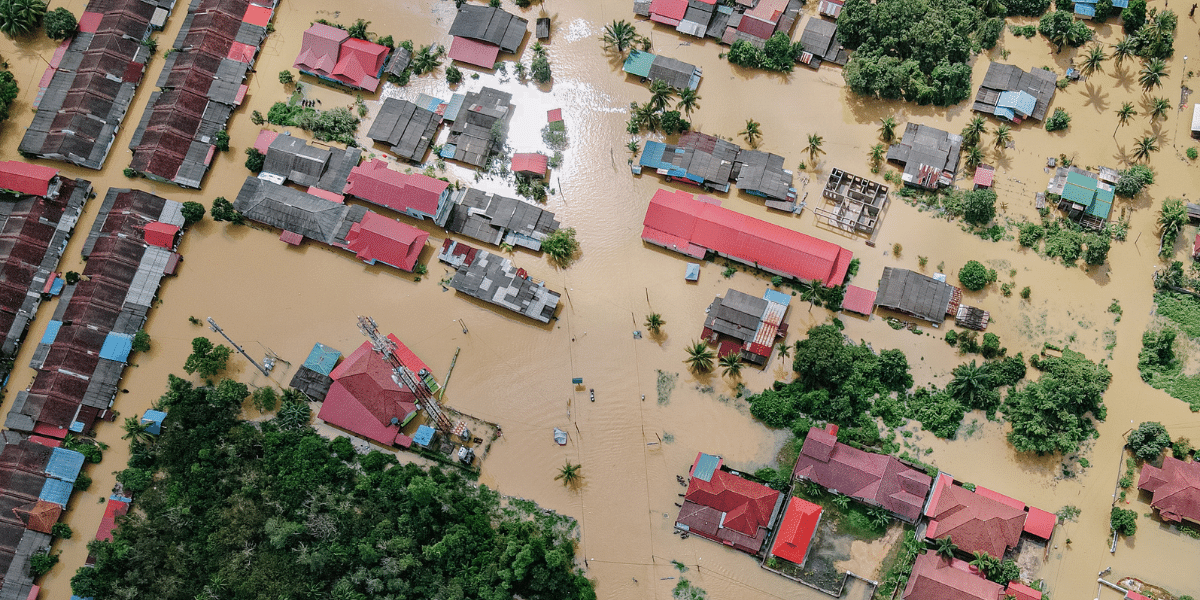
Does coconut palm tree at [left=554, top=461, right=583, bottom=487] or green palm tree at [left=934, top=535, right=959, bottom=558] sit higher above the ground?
green palm tree at [left=934, top=535, right=959, bottom=558]

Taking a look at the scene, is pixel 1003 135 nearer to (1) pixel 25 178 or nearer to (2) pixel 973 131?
(2) pixel 973 131

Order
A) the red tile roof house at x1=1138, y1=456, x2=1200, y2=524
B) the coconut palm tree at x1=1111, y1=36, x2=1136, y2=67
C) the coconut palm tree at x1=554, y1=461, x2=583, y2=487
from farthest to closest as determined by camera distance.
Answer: the coconut palm tree at x1=1111, y1=36, x2=1136, y2=67
the coconut palm tree at x1=554, y1=461, x2=583, y2=487
the red tile roof house at x1=1138, y1=456, x2=1200, y2=524

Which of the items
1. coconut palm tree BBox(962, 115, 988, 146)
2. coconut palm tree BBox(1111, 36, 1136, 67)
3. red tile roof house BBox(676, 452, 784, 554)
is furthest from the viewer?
coconut palm tree BBox(1111, 36, 1136, 67)

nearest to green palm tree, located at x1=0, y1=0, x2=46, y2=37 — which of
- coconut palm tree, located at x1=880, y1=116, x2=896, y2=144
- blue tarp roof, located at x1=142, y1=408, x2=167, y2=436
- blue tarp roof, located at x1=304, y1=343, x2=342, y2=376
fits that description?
blue tarp roof, located at x1=142, y1=408, x2=167, y2=436

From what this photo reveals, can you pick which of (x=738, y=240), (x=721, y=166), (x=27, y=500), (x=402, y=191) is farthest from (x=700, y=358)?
(x=27, y=500)

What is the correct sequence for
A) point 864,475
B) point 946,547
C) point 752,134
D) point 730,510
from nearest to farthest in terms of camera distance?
point 946,547, point 864,475, point 730,510, point 752,134

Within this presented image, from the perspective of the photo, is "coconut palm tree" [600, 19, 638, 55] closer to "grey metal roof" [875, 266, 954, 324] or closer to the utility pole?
"grey metal roof" [875, 266, 954, 324]

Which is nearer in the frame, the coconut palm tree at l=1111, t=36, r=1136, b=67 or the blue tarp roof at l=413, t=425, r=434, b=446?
the blue tarp roof at l=413, t=425, r=434, b=446
